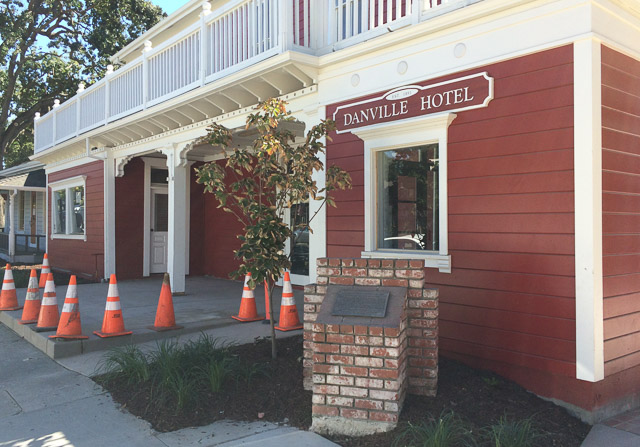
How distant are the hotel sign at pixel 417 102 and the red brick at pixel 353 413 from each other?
3047 mm

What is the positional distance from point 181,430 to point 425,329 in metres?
2.04

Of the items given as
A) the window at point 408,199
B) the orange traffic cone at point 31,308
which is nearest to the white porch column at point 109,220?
the orange traffic cone at point 31,308

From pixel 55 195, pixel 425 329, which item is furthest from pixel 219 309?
pixel 55 195

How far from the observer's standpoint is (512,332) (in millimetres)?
4605

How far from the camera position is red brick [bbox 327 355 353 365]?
3.64 m

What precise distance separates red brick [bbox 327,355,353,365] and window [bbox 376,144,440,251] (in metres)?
2.16

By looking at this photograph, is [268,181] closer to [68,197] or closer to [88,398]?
[88,398]

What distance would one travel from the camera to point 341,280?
4.13 meters

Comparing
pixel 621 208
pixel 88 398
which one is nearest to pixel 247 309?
pixel 88 398

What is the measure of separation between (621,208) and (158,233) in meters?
11.2

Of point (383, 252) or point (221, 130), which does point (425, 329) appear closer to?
point (383, 252)

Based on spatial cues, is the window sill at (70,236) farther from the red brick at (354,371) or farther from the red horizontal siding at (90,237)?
the red brick at (354,371)

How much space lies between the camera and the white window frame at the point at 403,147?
517cm

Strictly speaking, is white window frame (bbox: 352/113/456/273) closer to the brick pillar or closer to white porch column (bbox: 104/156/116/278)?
the brick pillar
